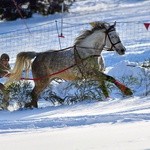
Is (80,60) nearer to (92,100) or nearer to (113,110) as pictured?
(92,100)

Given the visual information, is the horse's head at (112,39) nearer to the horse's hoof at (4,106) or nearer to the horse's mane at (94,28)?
the horse's mane at (94,28)

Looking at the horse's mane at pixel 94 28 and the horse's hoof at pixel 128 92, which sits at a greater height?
the horse's mane at pixel 94 28

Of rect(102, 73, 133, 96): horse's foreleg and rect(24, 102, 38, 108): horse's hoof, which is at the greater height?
rect(102, 73, 133, 96): horse's foreleg

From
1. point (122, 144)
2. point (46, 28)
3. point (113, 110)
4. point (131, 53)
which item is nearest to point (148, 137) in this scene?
point (122, 144)

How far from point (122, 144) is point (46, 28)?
1921cm

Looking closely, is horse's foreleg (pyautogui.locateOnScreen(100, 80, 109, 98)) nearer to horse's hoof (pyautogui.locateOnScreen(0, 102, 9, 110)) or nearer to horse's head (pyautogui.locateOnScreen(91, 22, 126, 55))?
horse's head (pyautogui.locateOnScreen(91, 22, 126, 55))

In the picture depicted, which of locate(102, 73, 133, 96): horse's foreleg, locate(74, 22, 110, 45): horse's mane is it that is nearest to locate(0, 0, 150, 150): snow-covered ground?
locate(102, 73, 133, 96): horse's foreleg

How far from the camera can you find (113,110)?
7855mm

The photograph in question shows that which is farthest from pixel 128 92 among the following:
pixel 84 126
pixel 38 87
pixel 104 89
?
pixel 84 126

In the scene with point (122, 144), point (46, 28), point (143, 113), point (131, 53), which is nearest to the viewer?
point (122, 144)

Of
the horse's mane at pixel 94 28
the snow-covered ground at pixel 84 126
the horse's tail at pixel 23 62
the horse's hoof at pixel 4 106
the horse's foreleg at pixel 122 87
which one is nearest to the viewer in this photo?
the snow-covered ground at pixel 84 126

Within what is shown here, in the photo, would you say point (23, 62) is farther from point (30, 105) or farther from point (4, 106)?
point (4, 106)

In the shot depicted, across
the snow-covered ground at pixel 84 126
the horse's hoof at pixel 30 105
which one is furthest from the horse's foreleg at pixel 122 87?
the horse's hoof at pixel 30 105

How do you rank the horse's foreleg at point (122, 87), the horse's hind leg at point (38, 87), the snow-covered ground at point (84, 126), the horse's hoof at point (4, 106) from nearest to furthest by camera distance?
the snow-covered ground at point (84, 126)
the horse's hoof at point (4, 106)
the horse's foreleg at point (122, 87)
the horse's hind leg at point (38, 87)
